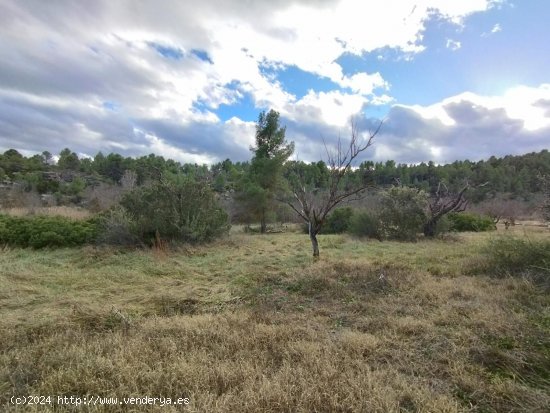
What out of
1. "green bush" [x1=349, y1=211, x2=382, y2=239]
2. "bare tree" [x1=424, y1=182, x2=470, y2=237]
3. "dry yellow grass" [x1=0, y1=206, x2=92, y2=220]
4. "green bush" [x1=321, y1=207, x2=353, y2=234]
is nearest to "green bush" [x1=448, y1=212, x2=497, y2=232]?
"bare tree" [x1=424, y1=182, x2=470, y2=237]

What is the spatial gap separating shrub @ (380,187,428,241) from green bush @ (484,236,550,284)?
766 cm

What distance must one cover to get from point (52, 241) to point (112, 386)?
10974mm

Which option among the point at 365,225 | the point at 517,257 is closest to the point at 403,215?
→ the point at 365,225

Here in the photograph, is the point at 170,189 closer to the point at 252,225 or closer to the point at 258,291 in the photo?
the point at 258,291

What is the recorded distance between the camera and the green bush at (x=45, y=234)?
12070 mm

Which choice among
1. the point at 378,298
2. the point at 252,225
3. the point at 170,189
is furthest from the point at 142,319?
the point at 252,225

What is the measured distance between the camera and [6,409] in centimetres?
276

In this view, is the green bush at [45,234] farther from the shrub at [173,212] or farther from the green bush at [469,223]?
the green bush at [469,223]

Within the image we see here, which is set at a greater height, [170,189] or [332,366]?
[170,189]

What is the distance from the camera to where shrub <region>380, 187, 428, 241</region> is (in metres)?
16.1

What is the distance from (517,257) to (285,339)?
6312 millimetres

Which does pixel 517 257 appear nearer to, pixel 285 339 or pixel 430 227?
Result: pixel 285 339

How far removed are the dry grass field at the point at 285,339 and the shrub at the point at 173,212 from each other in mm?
4360

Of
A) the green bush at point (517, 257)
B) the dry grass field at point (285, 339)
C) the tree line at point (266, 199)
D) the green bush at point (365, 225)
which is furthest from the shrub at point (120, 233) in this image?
the green bush at point (517, 257)
